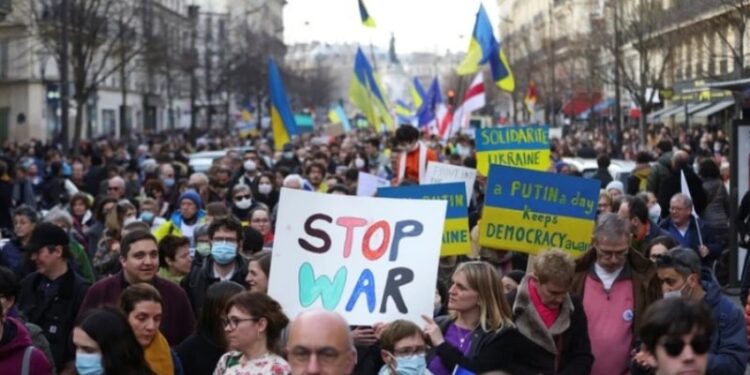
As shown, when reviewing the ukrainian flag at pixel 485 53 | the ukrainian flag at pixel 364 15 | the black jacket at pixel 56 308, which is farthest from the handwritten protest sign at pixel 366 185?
the ukrainian flag at pixel 364 15

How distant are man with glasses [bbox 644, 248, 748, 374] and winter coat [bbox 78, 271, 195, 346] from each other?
8.44ft

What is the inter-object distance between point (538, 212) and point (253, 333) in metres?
3.61

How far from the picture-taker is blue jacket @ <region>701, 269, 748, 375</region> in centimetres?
646

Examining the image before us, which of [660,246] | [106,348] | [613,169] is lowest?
[106,348]

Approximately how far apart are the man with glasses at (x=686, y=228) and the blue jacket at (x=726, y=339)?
15.8ft

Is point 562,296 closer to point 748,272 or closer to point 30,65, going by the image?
point 748,272

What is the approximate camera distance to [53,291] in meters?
8.56

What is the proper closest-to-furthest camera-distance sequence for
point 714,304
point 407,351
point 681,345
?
point 681,345, point 407,351, point 714,304

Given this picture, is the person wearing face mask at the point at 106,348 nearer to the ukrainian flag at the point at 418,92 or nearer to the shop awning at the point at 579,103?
the ukrainian flag at the point at 418,92

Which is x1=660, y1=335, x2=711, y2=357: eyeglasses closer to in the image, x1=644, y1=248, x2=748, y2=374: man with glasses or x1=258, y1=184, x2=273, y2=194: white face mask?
x1=644, y1=248, x2=748, y2=374: man with glasses

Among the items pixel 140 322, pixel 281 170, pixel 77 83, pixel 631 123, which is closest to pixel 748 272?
pixel 140 322

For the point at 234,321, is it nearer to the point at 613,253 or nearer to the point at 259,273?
the point at 259,273

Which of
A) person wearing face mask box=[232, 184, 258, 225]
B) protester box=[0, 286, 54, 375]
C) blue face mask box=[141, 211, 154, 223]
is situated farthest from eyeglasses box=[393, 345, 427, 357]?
person wearing face mask box=[232, 184, 258, 225]

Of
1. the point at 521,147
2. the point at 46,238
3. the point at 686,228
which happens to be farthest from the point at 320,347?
the point at 521,147
